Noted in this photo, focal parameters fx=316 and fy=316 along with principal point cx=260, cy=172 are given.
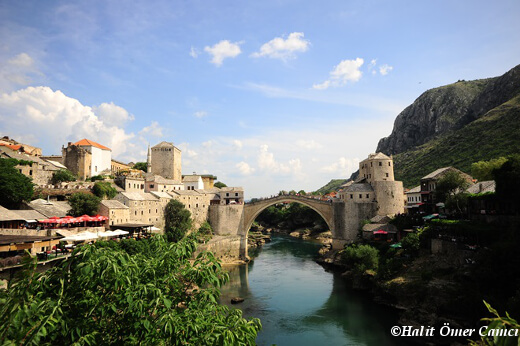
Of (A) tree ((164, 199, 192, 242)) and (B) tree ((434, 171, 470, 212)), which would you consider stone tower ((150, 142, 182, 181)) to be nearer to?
(A) tree ((164, 199, 192, 242))

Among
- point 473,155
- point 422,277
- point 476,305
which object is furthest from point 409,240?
point 473,155

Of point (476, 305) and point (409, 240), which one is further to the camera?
point (409, 240)

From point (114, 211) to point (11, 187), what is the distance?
8.92 meters

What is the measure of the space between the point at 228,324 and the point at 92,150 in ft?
154

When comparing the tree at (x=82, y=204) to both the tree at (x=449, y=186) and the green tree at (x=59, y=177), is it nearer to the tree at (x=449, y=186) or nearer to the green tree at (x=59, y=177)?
the green tree at (x=59, y=177)

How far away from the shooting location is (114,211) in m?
32.2

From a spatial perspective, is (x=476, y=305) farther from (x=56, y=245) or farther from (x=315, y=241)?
(x=315, y=241)

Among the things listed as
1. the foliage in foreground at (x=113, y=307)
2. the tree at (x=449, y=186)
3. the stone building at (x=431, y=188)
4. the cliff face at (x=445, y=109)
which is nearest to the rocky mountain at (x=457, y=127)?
the cliff face at (x=445, y=109)

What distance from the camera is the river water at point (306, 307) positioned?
21.1 metres

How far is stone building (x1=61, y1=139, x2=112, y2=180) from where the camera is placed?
43406mm

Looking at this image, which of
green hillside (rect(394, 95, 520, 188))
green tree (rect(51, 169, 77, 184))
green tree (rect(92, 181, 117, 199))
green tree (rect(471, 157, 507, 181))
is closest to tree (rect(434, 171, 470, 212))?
green tree (rect(471, 157, 507, 181))

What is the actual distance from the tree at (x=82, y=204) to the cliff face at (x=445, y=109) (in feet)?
297

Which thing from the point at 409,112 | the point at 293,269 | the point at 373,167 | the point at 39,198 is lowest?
the point at 293,269

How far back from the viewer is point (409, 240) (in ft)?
92.9
